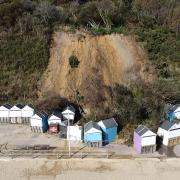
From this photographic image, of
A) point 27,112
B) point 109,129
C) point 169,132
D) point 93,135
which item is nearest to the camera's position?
point 169,132

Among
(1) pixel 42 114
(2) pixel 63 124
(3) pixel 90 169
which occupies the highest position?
(1) pixel 42 114

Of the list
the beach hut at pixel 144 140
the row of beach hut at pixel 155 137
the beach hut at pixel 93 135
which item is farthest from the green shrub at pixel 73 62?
the beach hut at pixel 144 140

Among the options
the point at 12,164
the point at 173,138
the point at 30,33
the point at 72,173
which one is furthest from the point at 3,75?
the point at 173,138

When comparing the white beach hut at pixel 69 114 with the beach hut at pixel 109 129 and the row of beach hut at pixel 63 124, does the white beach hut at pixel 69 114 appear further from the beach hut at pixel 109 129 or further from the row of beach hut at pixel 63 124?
the beach hut at pixel 109 129

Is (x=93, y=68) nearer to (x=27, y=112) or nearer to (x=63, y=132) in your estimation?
(x=27, y=112)

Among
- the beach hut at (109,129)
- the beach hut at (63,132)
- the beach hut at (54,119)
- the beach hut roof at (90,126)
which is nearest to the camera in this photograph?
the beach hut roof at (90,126)

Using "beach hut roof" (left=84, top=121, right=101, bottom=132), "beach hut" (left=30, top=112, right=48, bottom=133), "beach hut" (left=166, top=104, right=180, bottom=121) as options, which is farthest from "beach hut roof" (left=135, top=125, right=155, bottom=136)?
"beach hut" (left=30, top=112, right=48, bottom=133)

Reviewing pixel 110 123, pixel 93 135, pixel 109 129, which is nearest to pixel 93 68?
pixel 110 123
